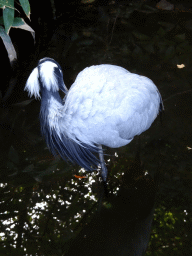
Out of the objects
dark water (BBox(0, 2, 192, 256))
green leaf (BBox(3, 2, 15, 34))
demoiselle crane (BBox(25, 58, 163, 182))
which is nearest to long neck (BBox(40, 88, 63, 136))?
demoiselle crane (BBox(25, 58, 163, 182))

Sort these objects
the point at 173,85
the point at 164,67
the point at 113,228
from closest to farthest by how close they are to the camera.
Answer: the point at 113,228 < the point at 173,85 < the point at 164,67

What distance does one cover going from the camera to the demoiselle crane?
2.34 metres

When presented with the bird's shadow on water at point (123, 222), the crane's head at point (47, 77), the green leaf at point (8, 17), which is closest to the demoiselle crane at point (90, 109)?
the crane's head at point (47, 77)

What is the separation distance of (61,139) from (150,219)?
97 centimetres

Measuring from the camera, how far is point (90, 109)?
2303 millimetres

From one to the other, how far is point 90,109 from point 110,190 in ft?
2.71

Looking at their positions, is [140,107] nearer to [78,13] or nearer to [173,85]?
[173,85]

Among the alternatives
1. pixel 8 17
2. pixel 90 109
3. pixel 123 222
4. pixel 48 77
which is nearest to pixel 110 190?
pixel 123 222

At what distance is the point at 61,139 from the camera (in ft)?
8.20

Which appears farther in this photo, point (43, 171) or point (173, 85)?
point (173, 85)

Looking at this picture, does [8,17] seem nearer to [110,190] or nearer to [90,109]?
[90,109]

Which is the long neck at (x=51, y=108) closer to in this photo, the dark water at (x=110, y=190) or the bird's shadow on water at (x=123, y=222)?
the dark water at (x=110, y=190)

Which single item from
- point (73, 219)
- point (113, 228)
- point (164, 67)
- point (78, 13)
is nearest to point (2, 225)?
point (73, 219)

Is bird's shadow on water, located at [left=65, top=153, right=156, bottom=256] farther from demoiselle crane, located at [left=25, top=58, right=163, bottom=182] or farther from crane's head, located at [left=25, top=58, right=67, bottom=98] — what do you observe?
crane's head, located at [left=25, top=58, right=67, bottom=98]
